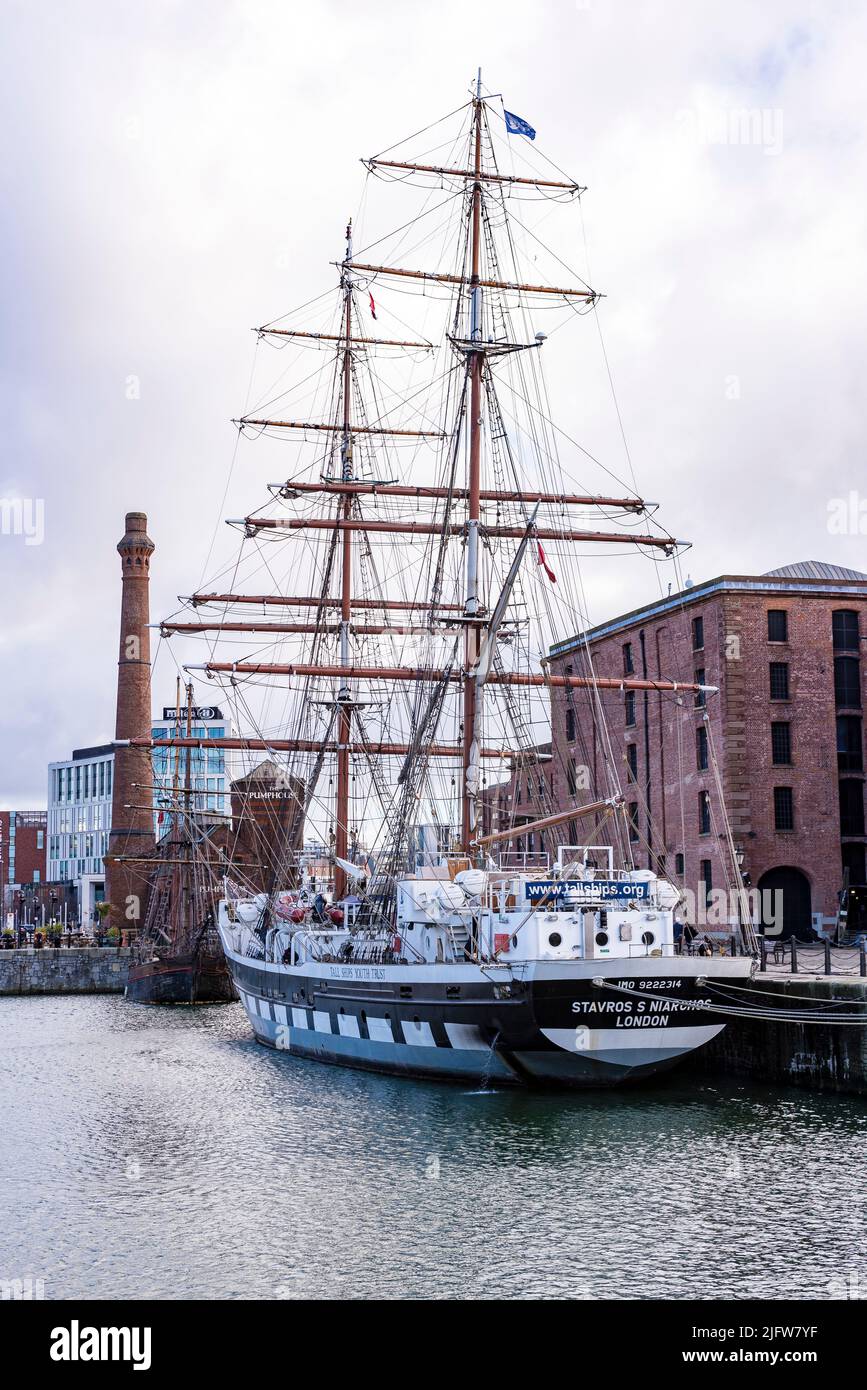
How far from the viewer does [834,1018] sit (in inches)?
1122

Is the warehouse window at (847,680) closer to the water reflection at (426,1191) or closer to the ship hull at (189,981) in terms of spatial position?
the water reflection at (426,1191)

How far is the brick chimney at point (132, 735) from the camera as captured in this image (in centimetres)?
8731

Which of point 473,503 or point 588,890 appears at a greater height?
point 473,503

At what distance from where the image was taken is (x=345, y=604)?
191 feet

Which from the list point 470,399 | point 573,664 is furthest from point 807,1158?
point 573,664

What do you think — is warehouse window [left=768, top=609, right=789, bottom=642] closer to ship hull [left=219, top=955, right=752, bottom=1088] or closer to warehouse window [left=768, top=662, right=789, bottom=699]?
warehouse window [left=768, top=662, right=789, bottom=699]

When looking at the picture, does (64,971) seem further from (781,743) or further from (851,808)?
(851,808)

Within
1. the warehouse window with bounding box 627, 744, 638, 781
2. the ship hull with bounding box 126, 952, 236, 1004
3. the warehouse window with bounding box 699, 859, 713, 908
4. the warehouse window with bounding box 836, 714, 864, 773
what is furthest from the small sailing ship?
the warehouse window with bounding box 836, 714, 864, 773

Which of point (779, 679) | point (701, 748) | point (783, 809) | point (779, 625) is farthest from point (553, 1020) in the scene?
point (779, 625)

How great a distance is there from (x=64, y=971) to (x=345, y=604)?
110 ft

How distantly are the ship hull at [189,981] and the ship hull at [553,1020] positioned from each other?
1327 inches

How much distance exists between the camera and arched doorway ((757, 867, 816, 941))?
5338cm

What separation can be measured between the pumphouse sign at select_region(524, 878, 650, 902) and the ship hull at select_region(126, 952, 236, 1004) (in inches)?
1508
